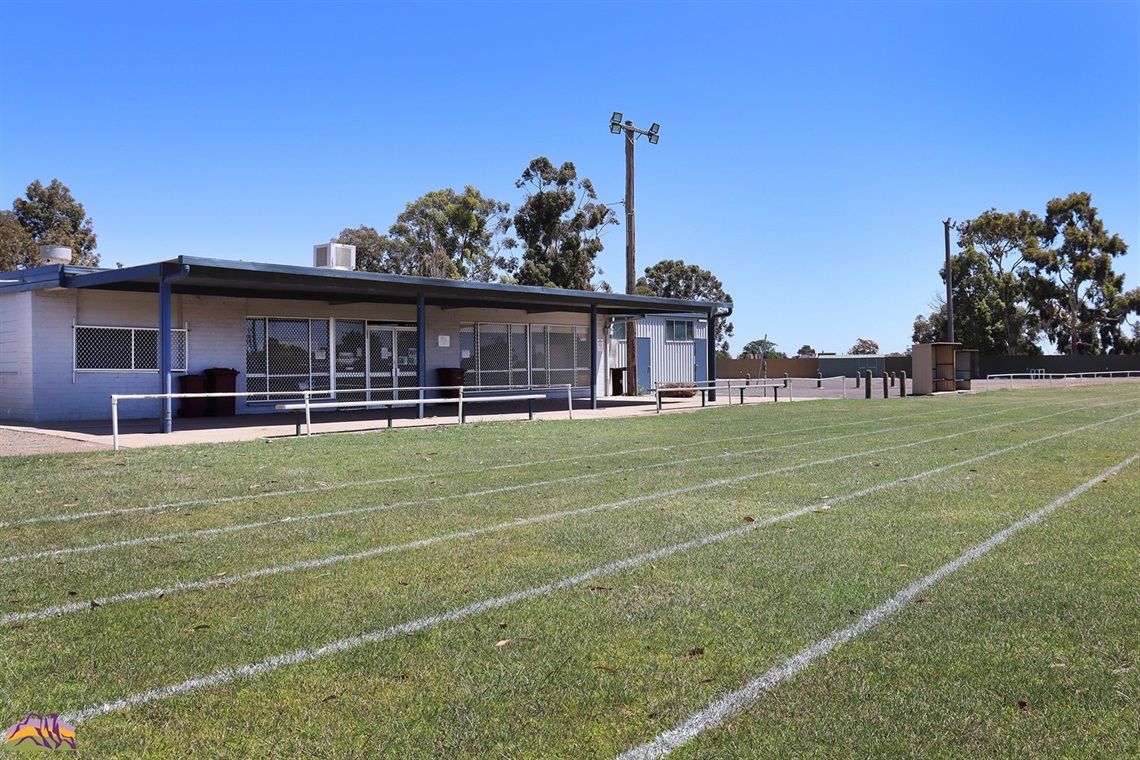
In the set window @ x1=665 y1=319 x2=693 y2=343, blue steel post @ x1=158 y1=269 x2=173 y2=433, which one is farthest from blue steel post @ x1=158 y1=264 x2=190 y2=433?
window @ x1=665 y1=319 x2=693 y2=343

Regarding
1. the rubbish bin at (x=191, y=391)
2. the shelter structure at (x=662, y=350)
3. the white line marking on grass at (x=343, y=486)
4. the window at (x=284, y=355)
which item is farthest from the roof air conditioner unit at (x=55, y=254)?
the shelter structure at (x=662, y=350)

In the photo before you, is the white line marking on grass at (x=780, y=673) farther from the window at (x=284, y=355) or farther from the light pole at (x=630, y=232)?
the light pole at (x=630, y=232)

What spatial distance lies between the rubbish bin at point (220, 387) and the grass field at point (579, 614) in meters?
11.2

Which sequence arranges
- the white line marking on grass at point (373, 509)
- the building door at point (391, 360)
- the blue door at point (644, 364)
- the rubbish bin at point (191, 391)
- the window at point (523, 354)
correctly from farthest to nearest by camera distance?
the blue door at point (644, 364), the window at point (523, 354), the building door at point (391, 360), the rubbish bin at point (191, 391), the white line marking on grass at point (373, 509)

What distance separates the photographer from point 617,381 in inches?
1334

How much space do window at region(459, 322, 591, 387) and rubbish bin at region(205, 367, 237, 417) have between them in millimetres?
7533

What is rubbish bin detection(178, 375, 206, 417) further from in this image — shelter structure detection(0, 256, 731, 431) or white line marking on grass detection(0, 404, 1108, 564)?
white line marking on grass detection(0, 404, 1108, 564)

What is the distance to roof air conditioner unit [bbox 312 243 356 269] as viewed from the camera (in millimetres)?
21906

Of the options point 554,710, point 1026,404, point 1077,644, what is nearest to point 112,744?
point 554,710

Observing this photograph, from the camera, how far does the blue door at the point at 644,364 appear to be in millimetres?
36375

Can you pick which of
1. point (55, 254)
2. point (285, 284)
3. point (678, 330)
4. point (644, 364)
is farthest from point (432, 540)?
point (678, 330)

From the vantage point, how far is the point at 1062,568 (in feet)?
18.9

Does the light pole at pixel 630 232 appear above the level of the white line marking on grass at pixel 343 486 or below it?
above

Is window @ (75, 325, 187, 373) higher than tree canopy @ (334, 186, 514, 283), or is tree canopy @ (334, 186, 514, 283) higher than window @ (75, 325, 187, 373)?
tree canopy @ (334, 186, 514, 283)
